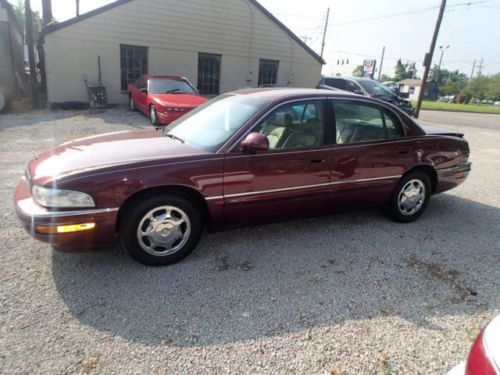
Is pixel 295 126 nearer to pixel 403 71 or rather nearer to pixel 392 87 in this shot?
pixel 392 87

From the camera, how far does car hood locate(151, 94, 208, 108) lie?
9.45 meters

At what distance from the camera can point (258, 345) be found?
2367mm

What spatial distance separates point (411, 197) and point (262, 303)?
2.64m

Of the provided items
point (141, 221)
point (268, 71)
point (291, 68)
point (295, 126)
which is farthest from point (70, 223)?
point (291, 68)

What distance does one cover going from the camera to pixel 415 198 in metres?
4.45

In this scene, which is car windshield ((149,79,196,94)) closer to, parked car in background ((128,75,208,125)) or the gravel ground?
parked car in background ((128,75,208,125))

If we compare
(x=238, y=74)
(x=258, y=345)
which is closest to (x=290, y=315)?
(x=258, y=345)

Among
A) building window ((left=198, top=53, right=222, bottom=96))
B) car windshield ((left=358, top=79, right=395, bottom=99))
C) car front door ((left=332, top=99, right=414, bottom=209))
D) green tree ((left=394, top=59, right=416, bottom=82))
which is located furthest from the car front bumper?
green tree ((left=394, top=59, right=416, bottom=82))

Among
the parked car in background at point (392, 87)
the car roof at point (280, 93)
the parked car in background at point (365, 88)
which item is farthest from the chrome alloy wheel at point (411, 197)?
the parked car in background at point (392, 87)

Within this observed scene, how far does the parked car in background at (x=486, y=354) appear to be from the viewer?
130 cm

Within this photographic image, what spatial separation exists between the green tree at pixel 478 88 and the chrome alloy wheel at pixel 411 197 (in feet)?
239

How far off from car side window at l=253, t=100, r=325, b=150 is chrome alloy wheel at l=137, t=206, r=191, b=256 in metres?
1.11

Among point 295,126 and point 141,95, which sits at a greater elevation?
point 295,126

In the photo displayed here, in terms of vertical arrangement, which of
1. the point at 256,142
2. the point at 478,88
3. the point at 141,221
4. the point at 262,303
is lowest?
the point at 262,303
